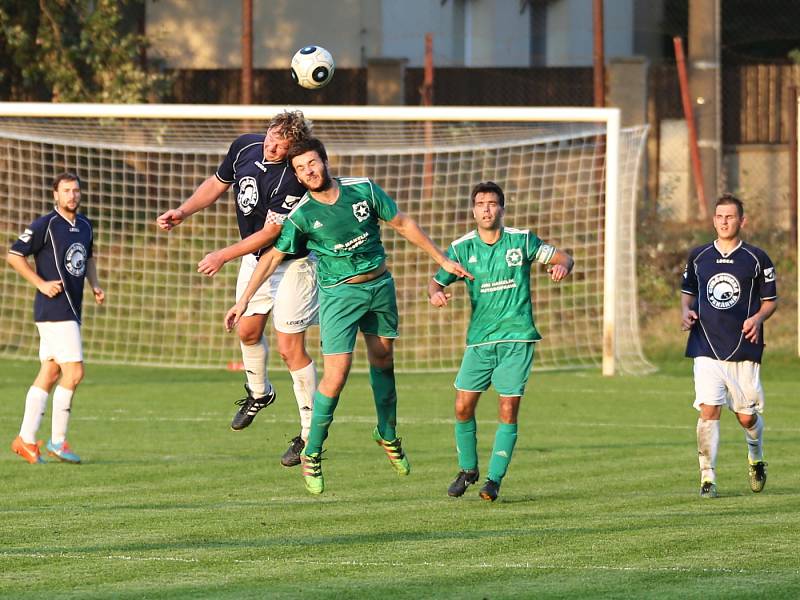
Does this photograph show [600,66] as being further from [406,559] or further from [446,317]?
[406,559]

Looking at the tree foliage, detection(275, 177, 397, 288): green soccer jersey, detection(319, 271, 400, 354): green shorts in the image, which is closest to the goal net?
the tree foliage

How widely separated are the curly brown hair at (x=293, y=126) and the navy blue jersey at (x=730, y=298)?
2.88 m

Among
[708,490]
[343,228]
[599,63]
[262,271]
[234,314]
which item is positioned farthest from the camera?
[599,63]

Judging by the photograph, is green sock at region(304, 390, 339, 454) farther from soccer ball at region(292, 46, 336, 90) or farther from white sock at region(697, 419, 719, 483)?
white sock at region(697, 419, 719, 483)

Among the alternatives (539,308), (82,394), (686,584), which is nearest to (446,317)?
(539,308)

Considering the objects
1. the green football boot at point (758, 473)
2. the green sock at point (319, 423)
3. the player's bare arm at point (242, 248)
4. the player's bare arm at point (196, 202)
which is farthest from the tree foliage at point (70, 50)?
the green football boot at point (758, 473)

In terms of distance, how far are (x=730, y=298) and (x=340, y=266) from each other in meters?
2.68

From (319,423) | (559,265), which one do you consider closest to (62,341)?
(319,423)

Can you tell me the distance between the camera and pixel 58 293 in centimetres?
1184

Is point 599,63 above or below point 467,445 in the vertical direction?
above

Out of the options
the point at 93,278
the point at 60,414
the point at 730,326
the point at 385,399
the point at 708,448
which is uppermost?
the point at 93,278

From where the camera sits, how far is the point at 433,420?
579 inches

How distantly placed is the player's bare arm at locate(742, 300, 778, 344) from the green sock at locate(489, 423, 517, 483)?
5.51ft

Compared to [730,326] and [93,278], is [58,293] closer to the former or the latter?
[93,278]
